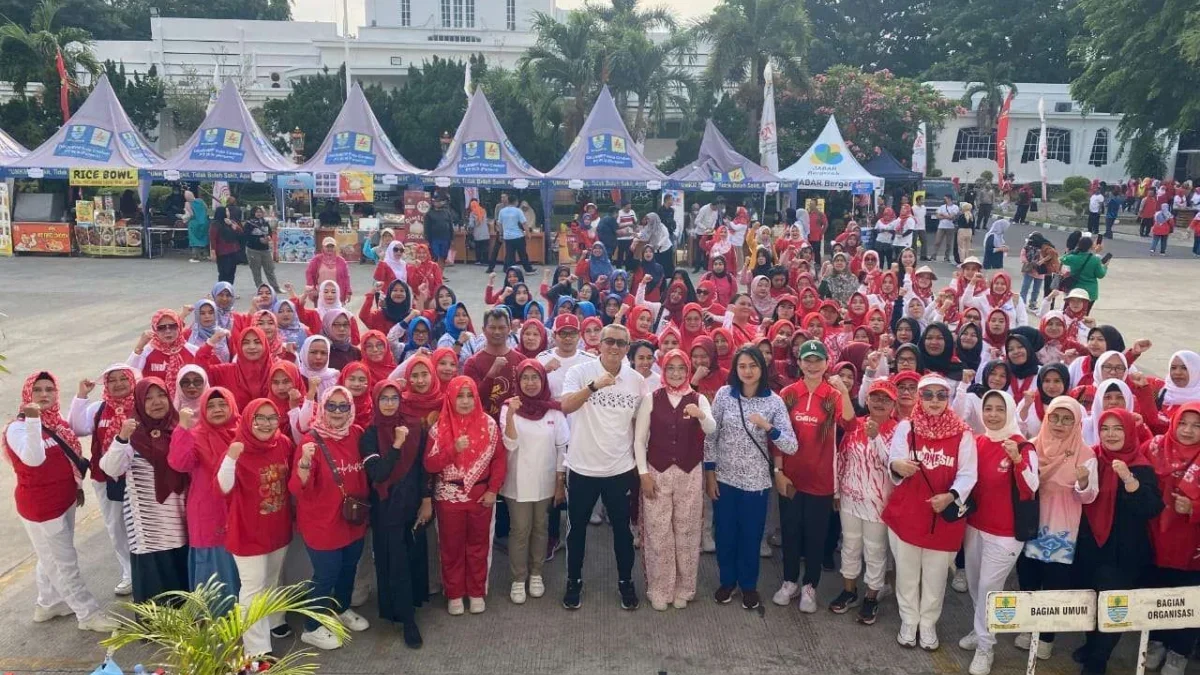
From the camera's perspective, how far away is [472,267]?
1983 centimetres

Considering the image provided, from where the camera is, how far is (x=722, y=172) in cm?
1980

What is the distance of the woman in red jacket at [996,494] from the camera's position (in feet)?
14.8

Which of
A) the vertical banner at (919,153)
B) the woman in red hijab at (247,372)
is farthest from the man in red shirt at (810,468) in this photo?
the vertical banner at (919,153)

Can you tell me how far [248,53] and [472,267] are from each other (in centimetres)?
2900

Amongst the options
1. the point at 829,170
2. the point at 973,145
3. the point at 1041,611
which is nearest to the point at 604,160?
the point at 829,170

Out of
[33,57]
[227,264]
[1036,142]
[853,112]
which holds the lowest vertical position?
[227,264]

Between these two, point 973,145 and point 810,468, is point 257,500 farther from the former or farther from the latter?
point 973,145

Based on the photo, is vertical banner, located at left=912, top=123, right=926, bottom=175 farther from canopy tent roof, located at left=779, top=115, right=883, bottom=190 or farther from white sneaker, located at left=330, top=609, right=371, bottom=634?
white sneaker, located at left=330, top=609, right=371, bottom=634

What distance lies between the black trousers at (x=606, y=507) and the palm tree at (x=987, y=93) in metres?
37.3

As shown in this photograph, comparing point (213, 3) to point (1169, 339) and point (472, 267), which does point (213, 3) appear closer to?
point (472, 267)

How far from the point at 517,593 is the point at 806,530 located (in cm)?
177

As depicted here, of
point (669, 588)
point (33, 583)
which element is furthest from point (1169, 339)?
point (33, 583)

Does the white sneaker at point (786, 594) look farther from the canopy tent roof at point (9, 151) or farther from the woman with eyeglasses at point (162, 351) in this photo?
the canopy tent roof at point (9, 151)

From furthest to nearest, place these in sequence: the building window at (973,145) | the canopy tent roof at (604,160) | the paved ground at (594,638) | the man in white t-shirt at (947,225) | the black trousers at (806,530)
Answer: the building window at (973,145) → the man in white t-shirt at (947,225) → the canopy tent roof at (604,160) → the black trousers at (806,530) → the paved ground at (594,638)
